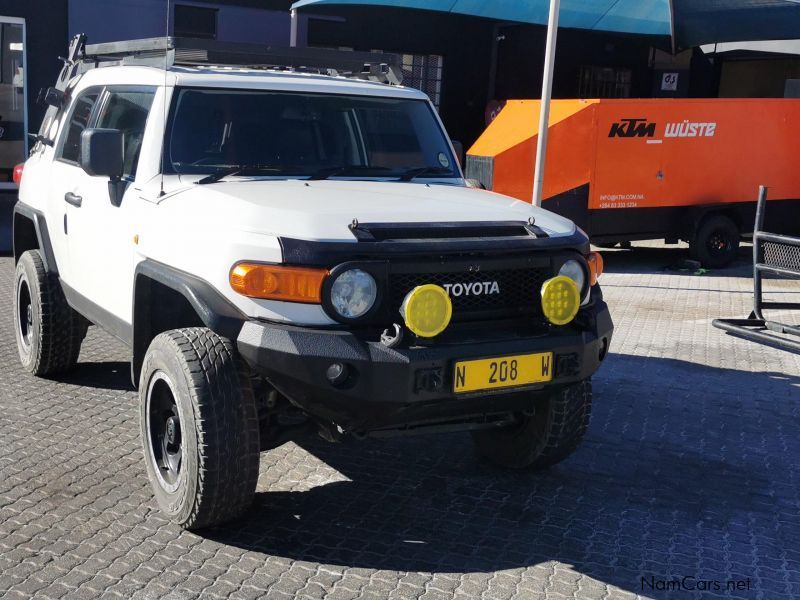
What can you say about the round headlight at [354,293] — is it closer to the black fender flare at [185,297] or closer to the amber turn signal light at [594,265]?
the black fender flare at [185,297]

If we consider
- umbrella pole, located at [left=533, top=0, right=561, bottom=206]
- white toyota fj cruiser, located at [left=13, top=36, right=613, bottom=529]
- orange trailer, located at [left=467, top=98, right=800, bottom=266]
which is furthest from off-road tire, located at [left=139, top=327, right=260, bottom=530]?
orange trailer, located at [left=467, top=98, right=800, bottom=266]

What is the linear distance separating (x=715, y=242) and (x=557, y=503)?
29.5 feet

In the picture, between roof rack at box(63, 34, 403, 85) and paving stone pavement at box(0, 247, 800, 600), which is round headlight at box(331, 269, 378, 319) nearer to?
paving stone pavement at box(0, 247, 800, 600)

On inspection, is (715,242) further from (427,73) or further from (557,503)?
(557,503)

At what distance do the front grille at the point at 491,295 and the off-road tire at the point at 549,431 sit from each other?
0.61 metres

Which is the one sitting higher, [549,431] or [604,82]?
[604,82]

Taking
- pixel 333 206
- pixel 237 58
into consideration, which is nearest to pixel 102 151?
pixel 237 58

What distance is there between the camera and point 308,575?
3.97 m

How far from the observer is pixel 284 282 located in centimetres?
384

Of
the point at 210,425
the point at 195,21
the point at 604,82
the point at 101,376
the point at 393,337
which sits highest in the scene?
the point at 195,21

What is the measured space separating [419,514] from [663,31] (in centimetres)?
1299

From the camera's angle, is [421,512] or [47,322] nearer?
[421,512]

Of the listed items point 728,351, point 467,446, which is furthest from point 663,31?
point 467,446

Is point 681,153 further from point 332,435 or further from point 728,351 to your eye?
point 332,435
